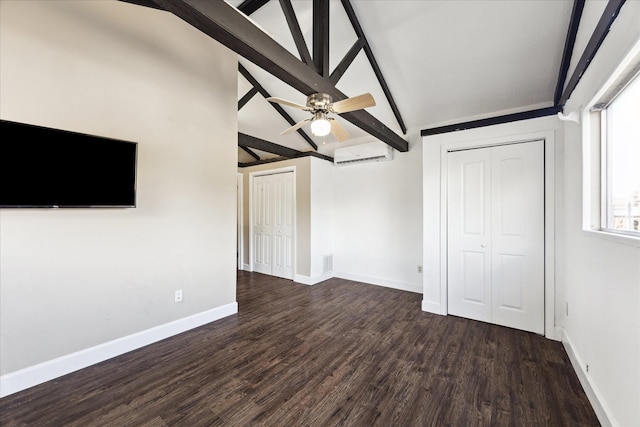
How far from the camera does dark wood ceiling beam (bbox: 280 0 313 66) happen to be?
2.27m

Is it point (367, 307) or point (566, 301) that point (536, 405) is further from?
point (367, 307)

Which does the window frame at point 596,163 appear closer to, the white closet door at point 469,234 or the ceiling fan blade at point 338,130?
the white closet door at point 469,234

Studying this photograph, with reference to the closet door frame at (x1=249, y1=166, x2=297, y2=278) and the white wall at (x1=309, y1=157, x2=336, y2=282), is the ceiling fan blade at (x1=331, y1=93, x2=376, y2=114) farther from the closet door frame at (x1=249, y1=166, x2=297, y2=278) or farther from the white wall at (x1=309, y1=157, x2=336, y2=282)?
the closet door frame at (x1=249, y1=166, x2=297, y2=278)

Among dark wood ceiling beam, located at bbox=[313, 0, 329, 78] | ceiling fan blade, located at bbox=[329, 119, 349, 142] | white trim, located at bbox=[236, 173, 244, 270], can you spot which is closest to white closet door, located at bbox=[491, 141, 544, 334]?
ceiling fan blade, located at bbox=[329, 119, 349, 142]

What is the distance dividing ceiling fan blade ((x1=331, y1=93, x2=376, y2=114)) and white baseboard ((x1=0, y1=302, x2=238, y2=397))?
2649 millimetres

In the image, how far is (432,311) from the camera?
130 inches

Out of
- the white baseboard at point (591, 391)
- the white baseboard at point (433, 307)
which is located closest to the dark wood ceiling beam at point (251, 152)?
the white baseboard at point (433, 307)

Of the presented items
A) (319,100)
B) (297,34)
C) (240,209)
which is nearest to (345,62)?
(297,34)

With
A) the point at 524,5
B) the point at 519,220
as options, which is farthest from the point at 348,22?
the point at 519,220

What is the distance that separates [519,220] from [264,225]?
4.21 metres

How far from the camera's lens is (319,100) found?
7.68 feet

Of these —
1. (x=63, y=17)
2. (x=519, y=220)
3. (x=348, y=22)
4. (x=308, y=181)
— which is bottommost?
(x=519, y=220)

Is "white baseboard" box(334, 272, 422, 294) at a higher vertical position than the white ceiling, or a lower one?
lower

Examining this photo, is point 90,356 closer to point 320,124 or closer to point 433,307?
point 320,124
